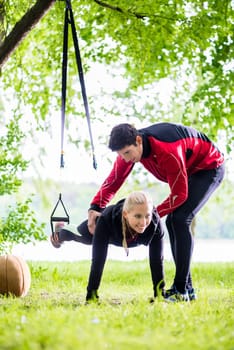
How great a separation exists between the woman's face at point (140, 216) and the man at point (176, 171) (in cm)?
27

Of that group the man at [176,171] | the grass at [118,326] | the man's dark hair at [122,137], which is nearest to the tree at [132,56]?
the man at [176,171]

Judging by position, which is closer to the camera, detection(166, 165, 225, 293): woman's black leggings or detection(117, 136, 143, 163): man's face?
detection(117, 136, 143, 163): man's face

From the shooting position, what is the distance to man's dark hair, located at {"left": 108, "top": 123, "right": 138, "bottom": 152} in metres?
4.08

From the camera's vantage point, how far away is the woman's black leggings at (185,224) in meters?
4.43

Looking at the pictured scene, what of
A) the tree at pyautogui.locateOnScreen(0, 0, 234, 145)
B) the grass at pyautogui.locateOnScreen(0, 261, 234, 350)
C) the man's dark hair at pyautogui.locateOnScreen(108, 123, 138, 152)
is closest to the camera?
the grass at pyautogui.locateOnScreen(0, 261, 234, 350)

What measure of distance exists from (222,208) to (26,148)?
3.54m

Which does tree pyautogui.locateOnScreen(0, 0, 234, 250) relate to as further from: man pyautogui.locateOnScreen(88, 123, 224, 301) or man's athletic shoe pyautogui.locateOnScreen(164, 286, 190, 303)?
man's athletic shoe pyautogui.locateOnScreen(164, 286, 190, 303)

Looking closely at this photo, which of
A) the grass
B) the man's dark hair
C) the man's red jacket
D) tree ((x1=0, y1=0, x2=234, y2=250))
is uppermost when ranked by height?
tree ((x1=0, y1=0, x2=234, y2=250))

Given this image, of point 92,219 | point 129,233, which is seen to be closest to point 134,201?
point 129,233

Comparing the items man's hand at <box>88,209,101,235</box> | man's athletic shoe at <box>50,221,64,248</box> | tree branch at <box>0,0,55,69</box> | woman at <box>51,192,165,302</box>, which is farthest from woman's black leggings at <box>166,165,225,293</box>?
tree branch at <box>0,0,55,69</box>

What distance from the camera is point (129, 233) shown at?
4.29 m

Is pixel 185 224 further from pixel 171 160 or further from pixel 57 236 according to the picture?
pixel 57 236

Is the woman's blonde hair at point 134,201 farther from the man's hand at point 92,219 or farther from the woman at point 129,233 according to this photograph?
the man's hand at point 92,219

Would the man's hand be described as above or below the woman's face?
below
